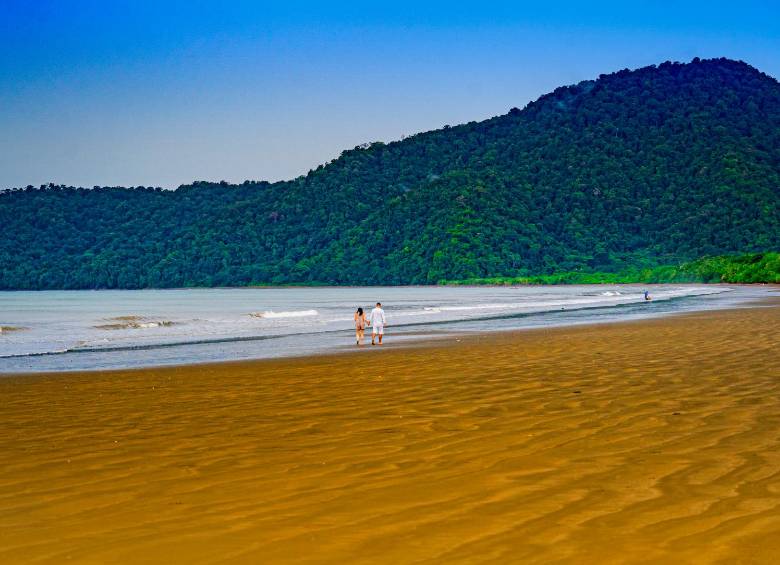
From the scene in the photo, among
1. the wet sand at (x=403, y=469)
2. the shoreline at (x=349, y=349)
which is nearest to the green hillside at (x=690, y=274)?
the shoreline at (x=349, y=349)

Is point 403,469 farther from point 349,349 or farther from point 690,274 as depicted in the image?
point 690,274

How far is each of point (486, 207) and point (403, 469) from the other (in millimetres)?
150609

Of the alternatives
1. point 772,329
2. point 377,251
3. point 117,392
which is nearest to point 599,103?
point 377,251

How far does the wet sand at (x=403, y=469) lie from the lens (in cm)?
471

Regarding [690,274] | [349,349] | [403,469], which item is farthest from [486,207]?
[403,469]

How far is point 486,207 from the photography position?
156 metres

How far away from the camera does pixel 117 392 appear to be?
41.4 ft

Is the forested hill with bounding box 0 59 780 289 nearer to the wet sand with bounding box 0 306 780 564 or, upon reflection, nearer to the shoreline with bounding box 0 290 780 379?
the shoreline with bounding box 0 290 780 379

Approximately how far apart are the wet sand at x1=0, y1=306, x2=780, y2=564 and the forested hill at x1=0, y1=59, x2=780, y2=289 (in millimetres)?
136408

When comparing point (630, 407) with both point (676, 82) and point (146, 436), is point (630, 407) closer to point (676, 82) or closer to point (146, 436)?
point (146, 436)

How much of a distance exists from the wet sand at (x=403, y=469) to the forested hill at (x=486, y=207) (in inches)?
5370

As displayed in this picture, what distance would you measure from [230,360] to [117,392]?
5.98 metres

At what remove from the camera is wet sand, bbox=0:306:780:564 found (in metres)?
4.71

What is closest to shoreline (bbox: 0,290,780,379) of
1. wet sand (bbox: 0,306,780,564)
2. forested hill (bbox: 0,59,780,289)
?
wet sand (bbox: 0,306,780,564)
